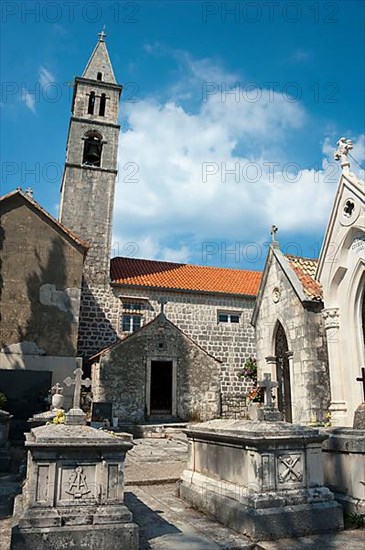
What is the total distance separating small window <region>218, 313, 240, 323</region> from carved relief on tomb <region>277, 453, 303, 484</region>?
20190mm

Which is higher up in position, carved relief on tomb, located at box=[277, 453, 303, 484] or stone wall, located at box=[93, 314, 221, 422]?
stone wall, located at box=[93, 314, 221, 422]

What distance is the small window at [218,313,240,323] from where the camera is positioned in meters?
25.7

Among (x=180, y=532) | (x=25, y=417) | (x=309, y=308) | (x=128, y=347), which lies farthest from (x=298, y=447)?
(x=128, y=347)

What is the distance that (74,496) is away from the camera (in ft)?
15.0

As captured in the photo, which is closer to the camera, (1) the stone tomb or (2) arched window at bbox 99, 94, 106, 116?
(1) the stone tomb

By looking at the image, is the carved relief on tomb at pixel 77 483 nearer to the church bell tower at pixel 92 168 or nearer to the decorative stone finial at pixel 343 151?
the decorative stone finial at pixel 343 151

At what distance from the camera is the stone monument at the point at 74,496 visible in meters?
4.28

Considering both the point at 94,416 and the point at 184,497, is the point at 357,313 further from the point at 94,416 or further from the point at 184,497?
the point at 94,416

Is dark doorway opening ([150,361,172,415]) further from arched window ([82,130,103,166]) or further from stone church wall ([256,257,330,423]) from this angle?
arched window ([82,130,103,166])

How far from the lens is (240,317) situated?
25.9 meters

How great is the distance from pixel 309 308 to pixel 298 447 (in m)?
6.61

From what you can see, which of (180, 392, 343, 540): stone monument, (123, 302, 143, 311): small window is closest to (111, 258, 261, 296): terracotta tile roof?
(123, 302, 143, 311): small window

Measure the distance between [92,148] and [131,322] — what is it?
10800 millimetres

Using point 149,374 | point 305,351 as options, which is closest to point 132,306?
point 149,374
